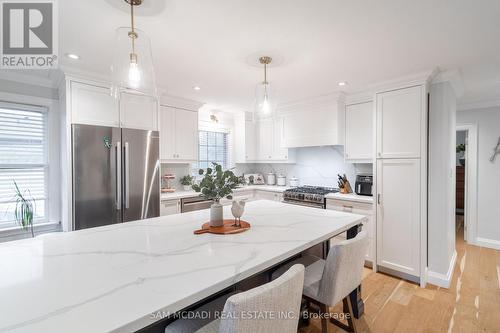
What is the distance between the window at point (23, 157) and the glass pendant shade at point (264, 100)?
2.59 meters

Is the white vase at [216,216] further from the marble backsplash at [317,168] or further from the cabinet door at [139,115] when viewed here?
the marble backsplash at [317,168]

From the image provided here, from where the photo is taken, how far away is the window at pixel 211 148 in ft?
14.6

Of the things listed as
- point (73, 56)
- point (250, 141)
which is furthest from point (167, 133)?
point (250, 141)

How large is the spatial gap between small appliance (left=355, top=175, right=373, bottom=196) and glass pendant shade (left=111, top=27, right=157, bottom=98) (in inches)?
118

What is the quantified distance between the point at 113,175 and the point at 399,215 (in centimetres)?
332

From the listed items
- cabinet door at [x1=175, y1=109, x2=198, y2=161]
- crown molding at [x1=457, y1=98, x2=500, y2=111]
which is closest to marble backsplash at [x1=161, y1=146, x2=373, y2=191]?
cabinet door at [x1=175, y1=109, x2=198, y2=161]

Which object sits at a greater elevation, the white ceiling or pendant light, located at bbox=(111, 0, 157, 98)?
the white ceiling

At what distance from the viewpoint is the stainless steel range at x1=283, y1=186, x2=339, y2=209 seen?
3.44m

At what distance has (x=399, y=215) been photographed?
2.82 metres

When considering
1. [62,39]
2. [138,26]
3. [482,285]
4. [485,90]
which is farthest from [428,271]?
[62,39]

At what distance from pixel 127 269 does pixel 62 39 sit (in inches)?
75.9

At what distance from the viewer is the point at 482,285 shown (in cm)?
268

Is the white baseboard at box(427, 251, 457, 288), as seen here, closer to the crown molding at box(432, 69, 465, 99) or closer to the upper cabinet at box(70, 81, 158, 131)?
the crown molding at box(432, 69, 465, 99)

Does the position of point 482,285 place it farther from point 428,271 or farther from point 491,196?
point 491,196
